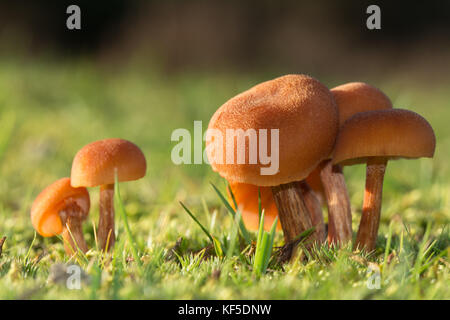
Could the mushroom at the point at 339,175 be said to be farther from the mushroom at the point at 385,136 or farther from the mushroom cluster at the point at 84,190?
the mushroom cluster at the point at 84,190

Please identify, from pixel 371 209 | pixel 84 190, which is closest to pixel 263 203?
pixel 371 209

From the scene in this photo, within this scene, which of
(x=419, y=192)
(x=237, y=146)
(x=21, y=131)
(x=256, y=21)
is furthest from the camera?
(x=256, y=21)

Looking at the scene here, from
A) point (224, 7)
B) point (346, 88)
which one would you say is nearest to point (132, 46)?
point (224, 7)

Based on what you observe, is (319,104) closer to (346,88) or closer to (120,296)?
(346,88)

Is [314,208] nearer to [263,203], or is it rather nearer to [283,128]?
[263,203]

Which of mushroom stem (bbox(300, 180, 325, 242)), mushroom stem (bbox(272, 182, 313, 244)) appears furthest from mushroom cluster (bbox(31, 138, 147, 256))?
mushroom stem (bbox(300, 180, 325, 242))

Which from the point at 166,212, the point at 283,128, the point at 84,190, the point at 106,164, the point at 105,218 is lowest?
Answer: the point at 166,212

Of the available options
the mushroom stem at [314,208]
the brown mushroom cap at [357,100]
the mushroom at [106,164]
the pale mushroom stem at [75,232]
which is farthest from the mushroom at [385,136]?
the pale mushroom stem at [75,232]
